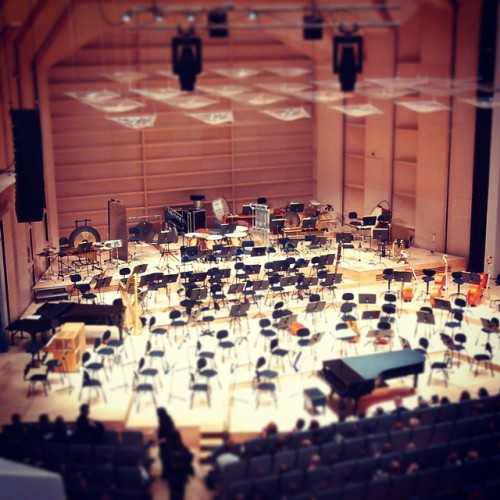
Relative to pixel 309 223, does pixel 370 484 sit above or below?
below

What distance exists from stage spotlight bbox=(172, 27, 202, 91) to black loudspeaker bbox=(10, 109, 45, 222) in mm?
3714

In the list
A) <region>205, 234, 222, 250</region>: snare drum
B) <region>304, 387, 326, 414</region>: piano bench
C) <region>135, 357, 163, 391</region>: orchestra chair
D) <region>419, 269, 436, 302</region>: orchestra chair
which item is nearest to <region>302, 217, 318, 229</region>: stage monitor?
<region>205, 234, 222, 250</region>: snare drum

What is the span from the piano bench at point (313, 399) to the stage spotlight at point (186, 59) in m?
6.25

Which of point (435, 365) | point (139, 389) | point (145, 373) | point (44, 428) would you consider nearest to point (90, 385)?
point (139, 389)

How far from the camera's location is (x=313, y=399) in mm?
15594

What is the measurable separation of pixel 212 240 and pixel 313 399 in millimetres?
9502

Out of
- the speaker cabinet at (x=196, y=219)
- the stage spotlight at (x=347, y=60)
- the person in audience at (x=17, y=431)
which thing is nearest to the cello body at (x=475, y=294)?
the stage spotlight at (x=347, y=60)

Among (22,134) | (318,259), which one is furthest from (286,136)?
(22,134)

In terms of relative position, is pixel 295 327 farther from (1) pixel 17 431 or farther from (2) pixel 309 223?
(1) pixel 17 431

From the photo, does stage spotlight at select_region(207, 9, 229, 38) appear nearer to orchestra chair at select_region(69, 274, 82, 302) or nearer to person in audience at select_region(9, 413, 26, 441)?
person in audience at select_region(9, 413, 26, 441)

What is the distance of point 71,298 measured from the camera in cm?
2198

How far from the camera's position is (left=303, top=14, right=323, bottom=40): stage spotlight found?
1478 centimetres

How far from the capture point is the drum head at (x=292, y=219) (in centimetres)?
2623

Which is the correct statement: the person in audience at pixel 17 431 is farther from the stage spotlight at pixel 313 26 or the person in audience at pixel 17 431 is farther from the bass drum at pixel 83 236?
the bass drum at pixel 83 236
